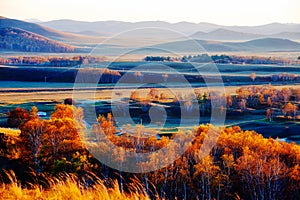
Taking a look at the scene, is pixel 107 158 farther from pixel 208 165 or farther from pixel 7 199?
pixel 7 199

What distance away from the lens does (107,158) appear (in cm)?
2478

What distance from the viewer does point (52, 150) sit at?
2611cm

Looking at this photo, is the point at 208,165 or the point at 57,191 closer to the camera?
the point at 57,191

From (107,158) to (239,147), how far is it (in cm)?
874

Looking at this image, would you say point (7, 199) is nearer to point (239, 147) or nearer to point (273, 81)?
point (239, 147)

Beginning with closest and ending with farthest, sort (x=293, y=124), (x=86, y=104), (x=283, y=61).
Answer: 1. (x=293, y=124)
2. (x=86, y=104)
3. (x=283, y=61)

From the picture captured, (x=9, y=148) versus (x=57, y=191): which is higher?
(x=57, y=191)

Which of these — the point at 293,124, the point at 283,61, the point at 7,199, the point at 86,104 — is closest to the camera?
the point at 7,199

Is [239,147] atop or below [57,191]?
below

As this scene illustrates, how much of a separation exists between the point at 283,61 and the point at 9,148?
148383mm

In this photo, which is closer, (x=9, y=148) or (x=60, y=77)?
(x=9, y=148)

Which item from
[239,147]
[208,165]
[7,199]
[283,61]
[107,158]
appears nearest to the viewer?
[7,199]

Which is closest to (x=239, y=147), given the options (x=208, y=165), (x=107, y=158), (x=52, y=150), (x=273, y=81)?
(x=208, y=165)

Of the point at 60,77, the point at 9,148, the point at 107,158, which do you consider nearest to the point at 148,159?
the point at 107,158
